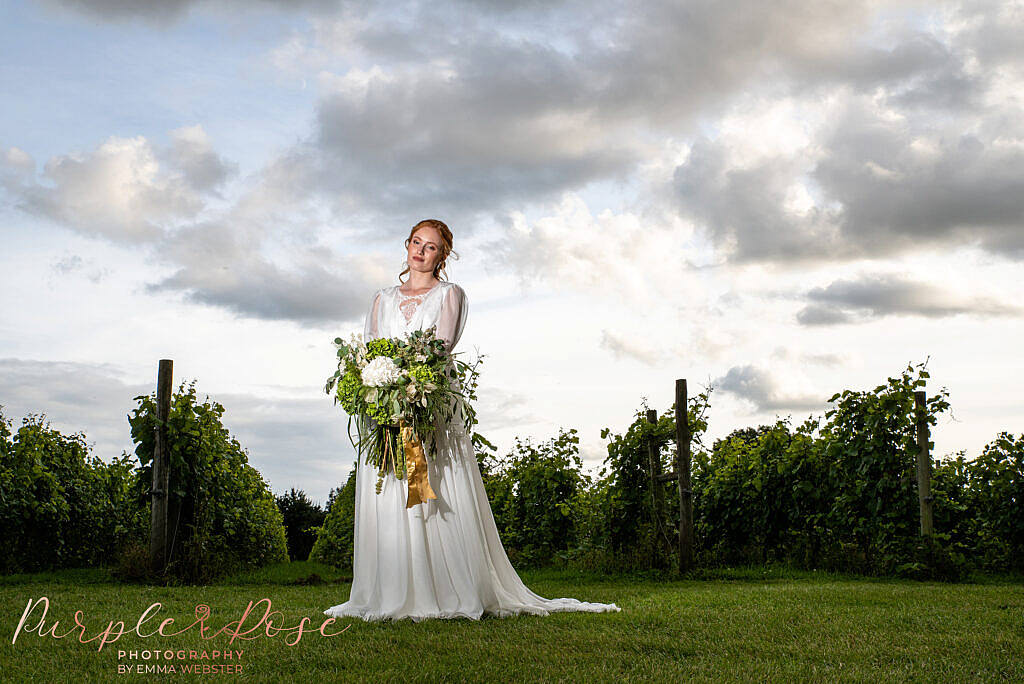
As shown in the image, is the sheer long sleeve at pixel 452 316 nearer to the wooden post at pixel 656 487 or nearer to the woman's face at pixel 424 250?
the woman's face at pixel 424 250

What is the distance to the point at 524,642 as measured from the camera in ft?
14.9

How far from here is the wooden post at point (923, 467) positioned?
8781 millimetres

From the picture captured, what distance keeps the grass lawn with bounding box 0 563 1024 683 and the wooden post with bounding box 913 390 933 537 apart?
2.06 m

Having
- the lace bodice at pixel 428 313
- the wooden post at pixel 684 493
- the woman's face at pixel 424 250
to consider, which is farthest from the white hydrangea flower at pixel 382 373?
the wooden post at pixel 684 493

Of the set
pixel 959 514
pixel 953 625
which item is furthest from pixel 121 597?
pixel 959 514

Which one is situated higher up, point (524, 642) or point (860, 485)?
point (860, 485)

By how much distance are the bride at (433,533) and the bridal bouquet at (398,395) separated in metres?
0.14

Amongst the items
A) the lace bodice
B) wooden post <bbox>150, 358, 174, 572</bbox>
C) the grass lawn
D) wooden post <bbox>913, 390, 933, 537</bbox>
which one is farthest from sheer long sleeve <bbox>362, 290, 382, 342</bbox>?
wooden post <bbox>913, 390, 933, 537</bbox>

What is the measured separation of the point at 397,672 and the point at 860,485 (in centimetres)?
695

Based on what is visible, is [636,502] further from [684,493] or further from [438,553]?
[438,553]

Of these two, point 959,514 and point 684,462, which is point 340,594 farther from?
point 959,514

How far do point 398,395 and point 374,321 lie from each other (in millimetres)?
943

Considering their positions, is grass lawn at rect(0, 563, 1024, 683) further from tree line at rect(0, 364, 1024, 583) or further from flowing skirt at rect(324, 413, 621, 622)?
tree line at rect(0, 364, 1024, 583)

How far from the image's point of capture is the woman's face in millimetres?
6102
